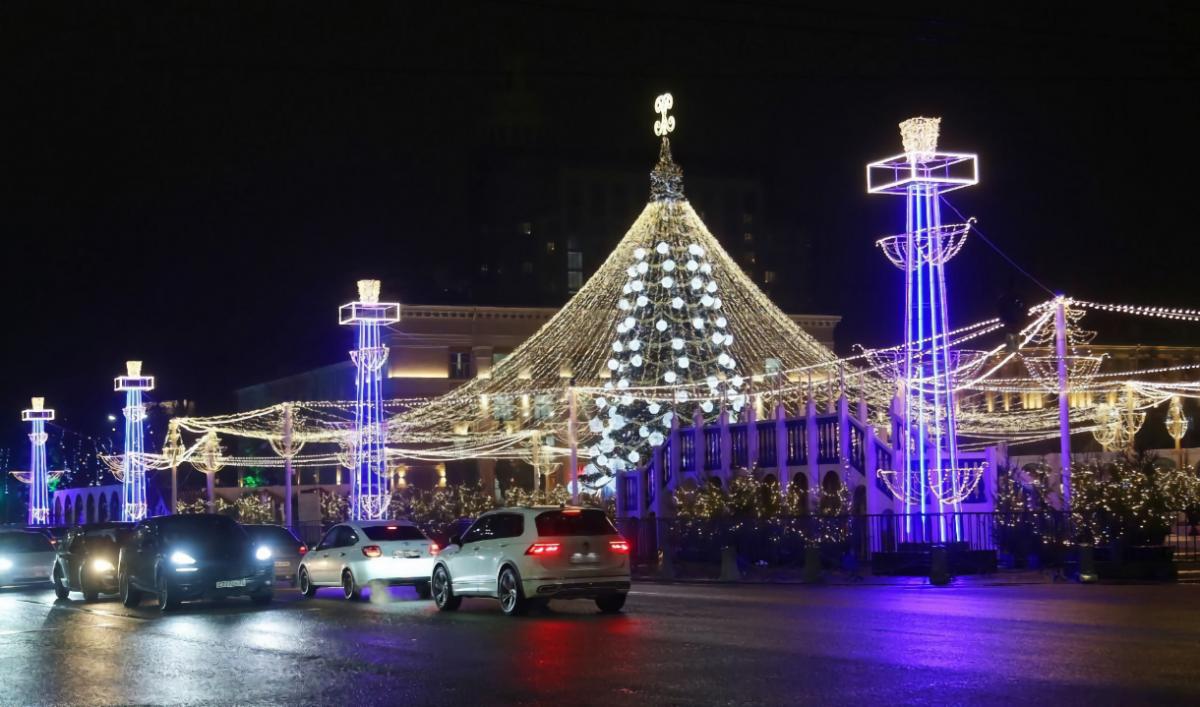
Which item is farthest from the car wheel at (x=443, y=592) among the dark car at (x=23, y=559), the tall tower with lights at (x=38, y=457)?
the tall tower with lights at (x=38, y=457)

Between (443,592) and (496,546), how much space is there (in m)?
1.66

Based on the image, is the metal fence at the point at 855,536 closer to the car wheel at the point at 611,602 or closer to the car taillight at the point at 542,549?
the car wheel at the point at 611,602

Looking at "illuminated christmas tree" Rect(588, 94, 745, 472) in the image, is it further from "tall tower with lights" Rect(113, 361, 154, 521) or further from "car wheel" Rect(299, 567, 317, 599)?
"car wheel" Rect(299, 567, 317, 599)

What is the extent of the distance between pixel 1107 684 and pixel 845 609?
8.63 metres

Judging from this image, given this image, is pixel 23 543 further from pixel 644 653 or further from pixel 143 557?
pixel 644 653

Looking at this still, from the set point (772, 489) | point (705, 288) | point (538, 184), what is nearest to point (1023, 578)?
point (772, 489)

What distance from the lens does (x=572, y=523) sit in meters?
20.6

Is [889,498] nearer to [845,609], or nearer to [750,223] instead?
[845,609]

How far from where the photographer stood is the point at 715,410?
4984 centimetres

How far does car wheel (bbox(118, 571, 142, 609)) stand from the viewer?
80.0ft

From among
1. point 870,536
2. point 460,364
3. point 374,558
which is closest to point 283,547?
point 374,558

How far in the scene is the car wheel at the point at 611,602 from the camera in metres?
20.6

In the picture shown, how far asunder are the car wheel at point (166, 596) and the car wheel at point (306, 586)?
11.7 feet

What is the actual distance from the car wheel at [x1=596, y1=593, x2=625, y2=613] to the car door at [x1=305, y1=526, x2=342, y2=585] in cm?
674
